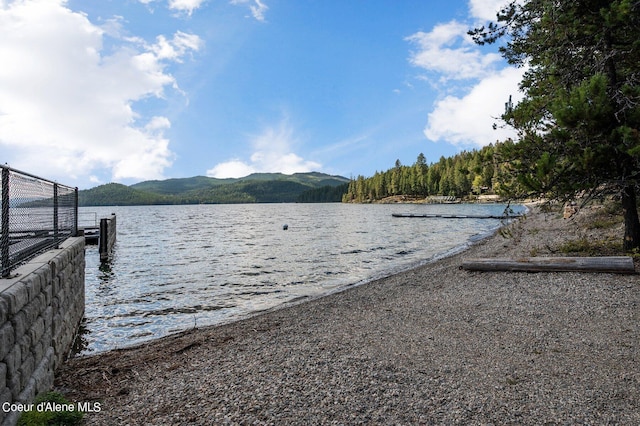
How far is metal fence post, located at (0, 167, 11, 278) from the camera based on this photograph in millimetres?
5160

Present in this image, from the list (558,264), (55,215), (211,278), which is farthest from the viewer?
(211,278)

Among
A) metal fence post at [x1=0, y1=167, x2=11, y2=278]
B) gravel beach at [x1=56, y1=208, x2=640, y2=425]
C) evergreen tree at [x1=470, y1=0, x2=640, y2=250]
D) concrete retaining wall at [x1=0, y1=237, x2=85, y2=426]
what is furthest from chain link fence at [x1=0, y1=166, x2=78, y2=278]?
evergreen tree at [x1=470, y1=0, x2=640, y2=250]

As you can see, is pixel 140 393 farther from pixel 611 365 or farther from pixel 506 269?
pixel 506 269

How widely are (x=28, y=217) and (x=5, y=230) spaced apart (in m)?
1.48

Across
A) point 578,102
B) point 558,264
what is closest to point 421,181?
point 558,264

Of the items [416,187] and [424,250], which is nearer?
[424,250]

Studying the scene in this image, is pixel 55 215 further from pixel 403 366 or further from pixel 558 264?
pixel 558 264

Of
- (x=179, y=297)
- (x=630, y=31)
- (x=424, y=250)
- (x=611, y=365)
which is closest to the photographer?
(x=611, y=365)

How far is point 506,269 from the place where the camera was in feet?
41.4

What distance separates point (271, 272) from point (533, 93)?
13.9m

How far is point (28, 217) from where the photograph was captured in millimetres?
6734

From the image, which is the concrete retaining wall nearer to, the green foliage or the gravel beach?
the green foliage

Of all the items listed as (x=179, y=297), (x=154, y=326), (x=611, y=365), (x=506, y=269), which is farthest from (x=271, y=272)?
(x=611, y=365)

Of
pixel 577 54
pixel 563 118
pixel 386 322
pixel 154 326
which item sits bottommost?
pixel 154 326
